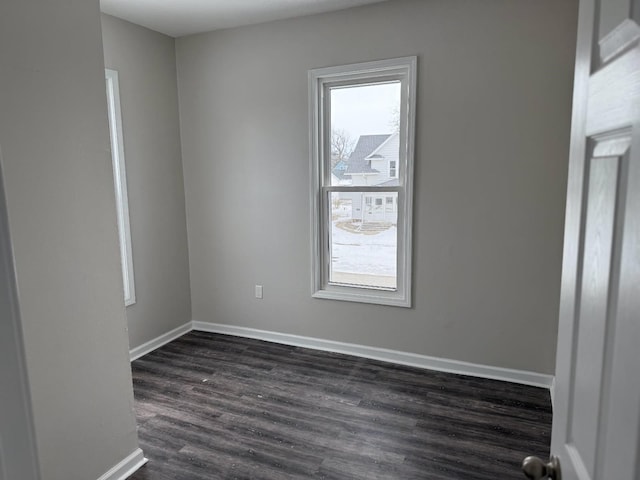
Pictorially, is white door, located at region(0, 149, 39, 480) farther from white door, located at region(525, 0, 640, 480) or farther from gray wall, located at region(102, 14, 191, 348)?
gray wall, located at region(102, 14, 191, 348)

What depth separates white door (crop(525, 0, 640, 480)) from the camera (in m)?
0.56

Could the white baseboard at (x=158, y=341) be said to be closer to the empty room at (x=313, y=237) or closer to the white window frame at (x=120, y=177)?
the empty room at (x=313, y=237)

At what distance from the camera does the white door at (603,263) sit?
565mm

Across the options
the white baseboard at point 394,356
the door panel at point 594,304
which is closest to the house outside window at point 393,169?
the white baseboard at point 394,356

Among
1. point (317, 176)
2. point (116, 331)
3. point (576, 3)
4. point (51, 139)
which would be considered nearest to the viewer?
point (51, 139)

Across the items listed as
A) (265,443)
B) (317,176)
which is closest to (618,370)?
(265,443)

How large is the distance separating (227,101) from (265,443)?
2.74 m

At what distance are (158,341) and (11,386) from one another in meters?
3.38

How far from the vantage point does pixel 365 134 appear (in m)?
3.31

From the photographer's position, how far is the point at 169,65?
375cm

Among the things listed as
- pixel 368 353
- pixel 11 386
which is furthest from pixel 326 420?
pixel 11 386

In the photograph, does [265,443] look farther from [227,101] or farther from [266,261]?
[227,101]

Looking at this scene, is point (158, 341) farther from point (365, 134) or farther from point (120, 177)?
point (365, 134)

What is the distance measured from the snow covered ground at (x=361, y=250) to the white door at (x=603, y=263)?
2.45 m
